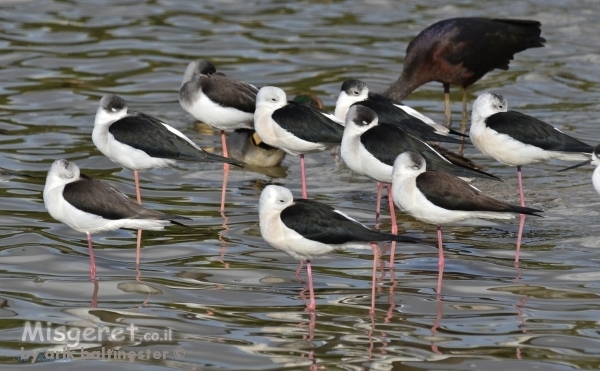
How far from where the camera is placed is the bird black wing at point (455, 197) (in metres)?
8.68

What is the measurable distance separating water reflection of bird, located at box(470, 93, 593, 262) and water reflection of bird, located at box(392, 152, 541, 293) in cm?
114

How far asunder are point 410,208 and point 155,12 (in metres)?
13.0

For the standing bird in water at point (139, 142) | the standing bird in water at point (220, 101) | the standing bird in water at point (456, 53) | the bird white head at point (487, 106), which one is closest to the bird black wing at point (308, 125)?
the standing bird in water at point (139, 142)

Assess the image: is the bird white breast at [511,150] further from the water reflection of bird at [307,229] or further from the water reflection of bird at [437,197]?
the water reflection of bird at [307,229]

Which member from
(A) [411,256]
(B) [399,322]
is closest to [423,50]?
(A) [411,256]

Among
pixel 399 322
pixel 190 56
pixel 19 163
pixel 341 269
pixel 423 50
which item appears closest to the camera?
pixel 399 322

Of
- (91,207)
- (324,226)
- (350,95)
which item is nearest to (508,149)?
(350,95)

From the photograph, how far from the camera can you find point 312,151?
1083 cm

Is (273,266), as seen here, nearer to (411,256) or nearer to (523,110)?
(411,256)

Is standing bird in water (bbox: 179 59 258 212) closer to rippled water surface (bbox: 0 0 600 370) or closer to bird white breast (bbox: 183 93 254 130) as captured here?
bird white breast (bbox: 183 93 254 130)

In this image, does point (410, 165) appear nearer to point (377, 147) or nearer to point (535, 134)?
point (377, 147)

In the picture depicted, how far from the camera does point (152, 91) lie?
16.8 metres

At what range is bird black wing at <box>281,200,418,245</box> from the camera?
8133mm

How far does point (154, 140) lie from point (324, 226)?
8.12 feet
